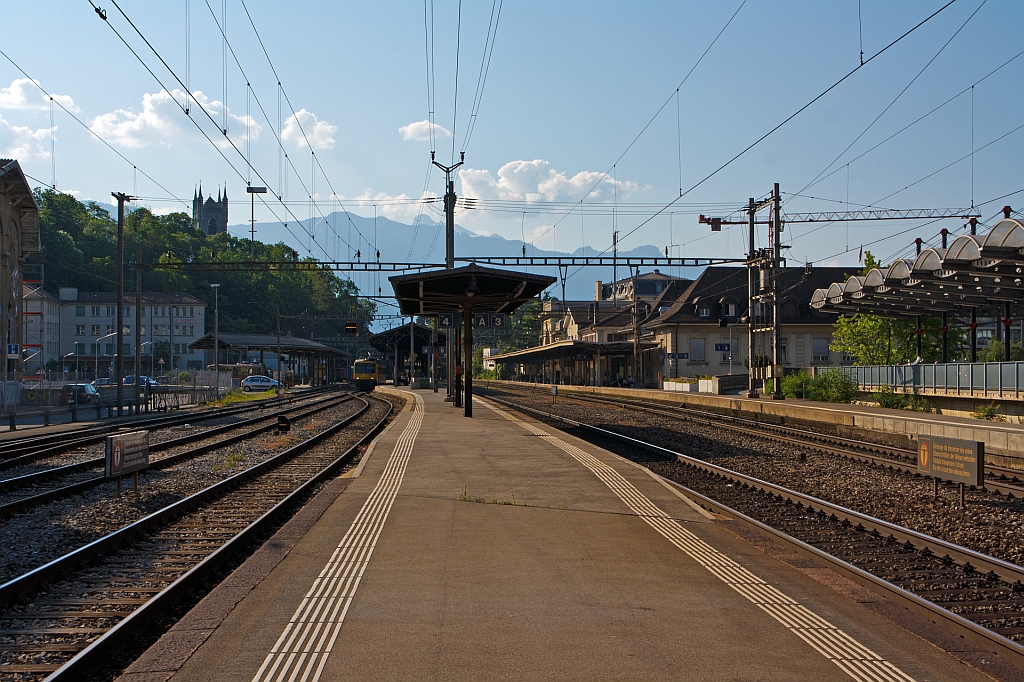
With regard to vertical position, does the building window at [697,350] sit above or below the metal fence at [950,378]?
above

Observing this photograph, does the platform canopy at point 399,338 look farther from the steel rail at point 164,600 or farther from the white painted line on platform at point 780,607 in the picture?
the white painted line on platform at point 780,607

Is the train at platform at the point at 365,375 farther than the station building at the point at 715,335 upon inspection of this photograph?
Yes

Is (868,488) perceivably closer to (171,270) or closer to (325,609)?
(325,609)

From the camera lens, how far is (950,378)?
1190 inches

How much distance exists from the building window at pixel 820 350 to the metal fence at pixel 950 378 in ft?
106

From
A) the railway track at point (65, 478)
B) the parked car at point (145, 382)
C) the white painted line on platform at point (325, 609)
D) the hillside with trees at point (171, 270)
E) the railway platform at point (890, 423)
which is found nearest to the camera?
the white painted line on platform at point (325, 609)

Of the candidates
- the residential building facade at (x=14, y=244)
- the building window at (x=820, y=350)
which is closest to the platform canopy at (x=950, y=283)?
the building window at (x=820, y=350)

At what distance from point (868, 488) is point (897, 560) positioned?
5.81 meters

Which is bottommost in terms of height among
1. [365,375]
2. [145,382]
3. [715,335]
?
[365,375]

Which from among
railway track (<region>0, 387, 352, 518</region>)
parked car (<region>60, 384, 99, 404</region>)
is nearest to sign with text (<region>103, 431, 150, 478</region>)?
railway track (<region>0, 387, 352, 518</region>)

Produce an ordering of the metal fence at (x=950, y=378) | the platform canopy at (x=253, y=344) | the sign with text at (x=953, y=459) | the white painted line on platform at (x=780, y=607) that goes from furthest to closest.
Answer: the platform canopy at (x=253, y=344) → the metal fence at (x=950, y=378) → the sign with text at (x=953, y=459) → the white painted line on platform at (x=780, y=607)

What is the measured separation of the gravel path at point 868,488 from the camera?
10.7 meters

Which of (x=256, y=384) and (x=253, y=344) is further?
(x=253, y=344)

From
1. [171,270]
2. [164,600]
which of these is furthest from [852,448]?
[171,270]
